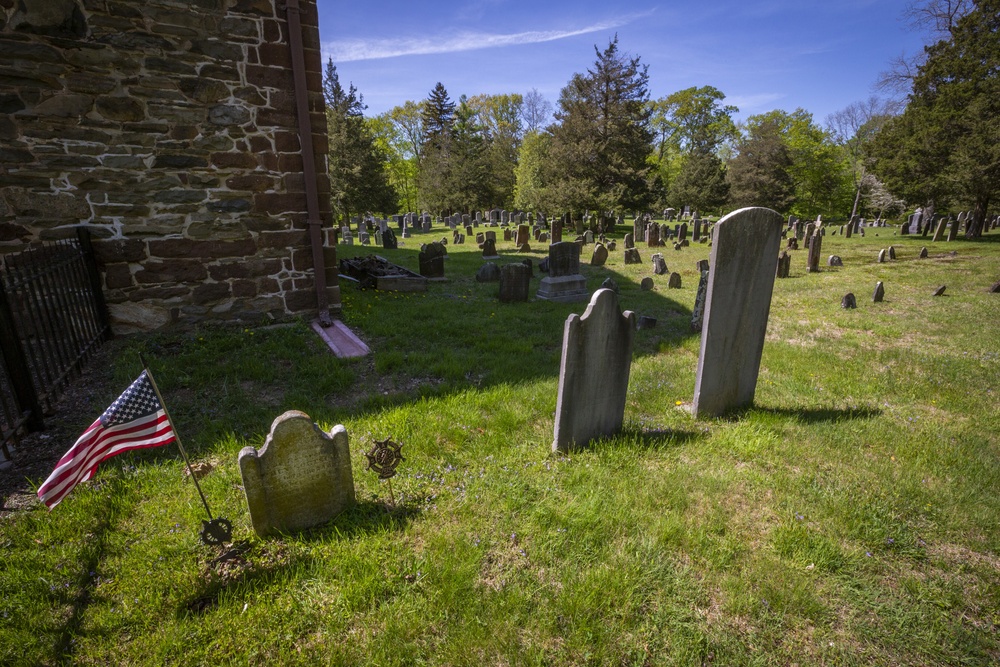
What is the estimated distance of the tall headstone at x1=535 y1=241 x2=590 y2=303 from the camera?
380 inches

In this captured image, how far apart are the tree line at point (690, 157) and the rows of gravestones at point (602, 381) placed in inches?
819

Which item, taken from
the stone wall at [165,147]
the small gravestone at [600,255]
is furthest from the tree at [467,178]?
the stone wall at [165,147]

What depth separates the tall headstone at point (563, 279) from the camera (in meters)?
9.64

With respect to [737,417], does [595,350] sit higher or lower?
higher

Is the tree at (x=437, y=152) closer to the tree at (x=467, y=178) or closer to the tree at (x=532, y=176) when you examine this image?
the tree at (x=467, y=178)

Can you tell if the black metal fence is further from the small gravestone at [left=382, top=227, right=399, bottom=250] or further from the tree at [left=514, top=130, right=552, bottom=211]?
the tree at [left=514, top=130, right=552, bottom=211]

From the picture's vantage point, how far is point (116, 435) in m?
2.50

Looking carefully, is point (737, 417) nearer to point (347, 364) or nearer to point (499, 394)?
point (499, 394)

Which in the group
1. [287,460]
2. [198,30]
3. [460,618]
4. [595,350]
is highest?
[198,30]

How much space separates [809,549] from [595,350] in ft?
6.13

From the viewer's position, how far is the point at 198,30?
5.77m

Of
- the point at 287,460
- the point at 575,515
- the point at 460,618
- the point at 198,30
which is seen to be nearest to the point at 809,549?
the point at 575,515

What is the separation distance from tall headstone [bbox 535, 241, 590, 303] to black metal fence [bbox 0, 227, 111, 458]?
737 centimetres

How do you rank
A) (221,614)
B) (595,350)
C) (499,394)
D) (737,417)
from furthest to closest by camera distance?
1. (499,394)
2. (737,417)
3. (595,350)
4. (221,614)
